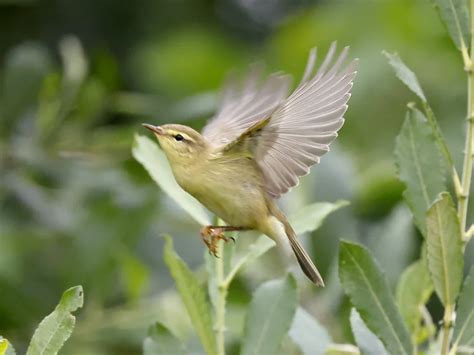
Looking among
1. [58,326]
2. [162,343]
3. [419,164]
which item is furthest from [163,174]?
[58,326]

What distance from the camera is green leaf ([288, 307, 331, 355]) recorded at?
7.63ft

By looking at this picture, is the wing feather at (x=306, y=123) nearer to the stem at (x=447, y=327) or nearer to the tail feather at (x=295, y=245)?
the tail feather at (x=295, y=245)

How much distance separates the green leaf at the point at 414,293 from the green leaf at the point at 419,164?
0.23 metres

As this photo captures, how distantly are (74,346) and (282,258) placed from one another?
75 cm

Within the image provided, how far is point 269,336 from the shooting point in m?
2.22

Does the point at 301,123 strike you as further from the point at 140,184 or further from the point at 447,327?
the point at 140,184

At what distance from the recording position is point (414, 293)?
2340 millimetres

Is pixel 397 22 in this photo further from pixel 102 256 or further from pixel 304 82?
pixel 304 82

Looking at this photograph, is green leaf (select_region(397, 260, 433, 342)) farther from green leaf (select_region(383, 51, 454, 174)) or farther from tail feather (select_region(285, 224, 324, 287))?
green leaf (select_region(383, 51, 454, 174))

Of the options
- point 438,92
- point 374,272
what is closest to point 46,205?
point 438,92

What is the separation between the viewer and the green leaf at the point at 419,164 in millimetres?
2123

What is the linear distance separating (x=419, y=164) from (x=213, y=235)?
460 mm

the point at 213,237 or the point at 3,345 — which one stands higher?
the point at 213,237

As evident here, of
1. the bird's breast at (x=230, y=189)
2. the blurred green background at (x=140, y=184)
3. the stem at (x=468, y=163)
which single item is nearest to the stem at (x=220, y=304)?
the bird's breast at (x=230, y=189)
